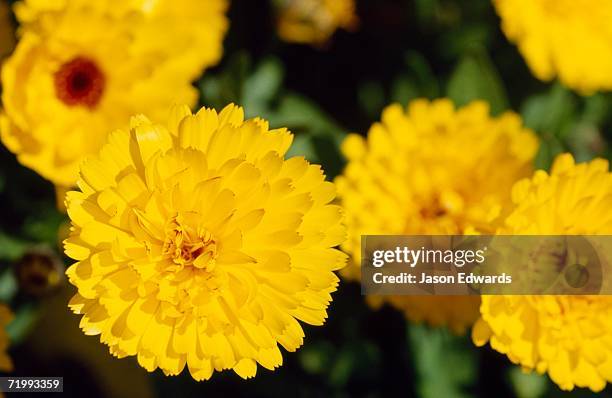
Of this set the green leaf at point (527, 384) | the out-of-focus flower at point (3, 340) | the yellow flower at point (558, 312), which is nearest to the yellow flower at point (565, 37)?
the yellow flower at point (558, 312)

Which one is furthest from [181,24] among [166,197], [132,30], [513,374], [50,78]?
[513,374]

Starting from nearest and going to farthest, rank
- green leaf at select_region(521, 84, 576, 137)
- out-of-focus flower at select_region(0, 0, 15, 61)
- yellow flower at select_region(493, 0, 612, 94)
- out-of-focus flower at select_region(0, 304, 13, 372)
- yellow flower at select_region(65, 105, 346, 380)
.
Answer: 1. yellow flower at select_region(65, 105, 346, 380)
2. out-of-focus flower at select_region(0, 304, 13, 372)
3. out-of-focus flower at select_region(0, 0, 15, 61)
4. yellow flower at select_region(493, 0, 612, 94)
5. green leaf at select_region(521, 84, 576, 137)

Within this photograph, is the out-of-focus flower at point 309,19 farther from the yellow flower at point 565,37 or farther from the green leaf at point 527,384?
the green leaf at point 527,384

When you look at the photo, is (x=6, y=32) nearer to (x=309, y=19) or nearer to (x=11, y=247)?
(x=11, y=247)

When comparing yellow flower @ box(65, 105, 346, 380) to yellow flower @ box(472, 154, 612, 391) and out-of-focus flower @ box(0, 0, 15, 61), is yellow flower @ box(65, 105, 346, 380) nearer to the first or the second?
yellow flower @ box(472, 154, 612, 391)

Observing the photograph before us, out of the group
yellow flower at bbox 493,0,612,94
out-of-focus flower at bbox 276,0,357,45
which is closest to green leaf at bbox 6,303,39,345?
out-of-focus flower at bbox 276,0,357,45

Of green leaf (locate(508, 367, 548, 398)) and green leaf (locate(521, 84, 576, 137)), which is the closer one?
green leaf (locate(508, 367, 548, 398))
